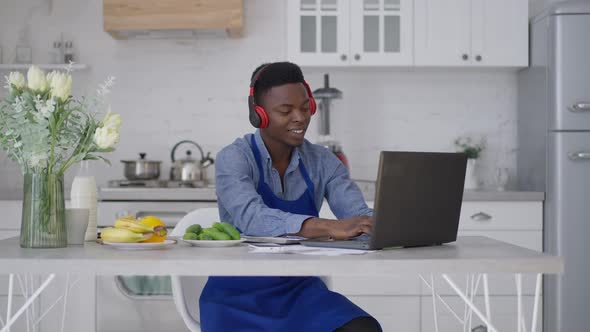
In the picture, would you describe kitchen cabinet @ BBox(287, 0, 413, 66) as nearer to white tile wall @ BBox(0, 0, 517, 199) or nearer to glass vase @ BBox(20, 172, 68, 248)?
white tile wall @ BBox(0, 0, 517, 199)

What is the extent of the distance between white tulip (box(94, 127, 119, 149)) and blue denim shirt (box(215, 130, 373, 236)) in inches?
16.2

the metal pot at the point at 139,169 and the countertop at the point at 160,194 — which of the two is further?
the metal pot at the point at 139,169

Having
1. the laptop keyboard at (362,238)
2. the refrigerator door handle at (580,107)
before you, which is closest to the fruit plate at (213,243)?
the laptop keyboard at (362,238)

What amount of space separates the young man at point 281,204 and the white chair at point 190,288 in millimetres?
168

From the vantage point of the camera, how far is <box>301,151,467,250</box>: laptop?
1761 mm

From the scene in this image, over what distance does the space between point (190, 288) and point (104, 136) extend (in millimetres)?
711

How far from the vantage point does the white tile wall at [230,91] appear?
15.4ft

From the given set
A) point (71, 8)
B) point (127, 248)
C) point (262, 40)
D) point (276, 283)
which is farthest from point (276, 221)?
point (71, 8)

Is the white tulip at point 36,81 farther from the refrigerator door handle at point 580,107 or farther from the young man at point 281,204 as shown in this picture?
the refrigerator door handle at point 580,107

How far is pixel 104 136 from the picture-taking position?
1.89 metres

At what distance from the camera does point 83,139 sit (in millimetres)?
1965

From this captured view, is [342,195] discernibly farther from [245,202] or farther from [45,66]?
[45,66]

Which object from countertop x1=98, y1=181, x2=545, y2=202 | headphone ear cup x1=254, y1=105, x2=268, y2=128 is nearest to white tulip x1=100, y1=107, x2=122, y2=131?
headphone ear cup x1=254, y1=105, x2=268, y2=128

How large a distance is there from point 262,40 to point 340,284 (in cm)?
157
